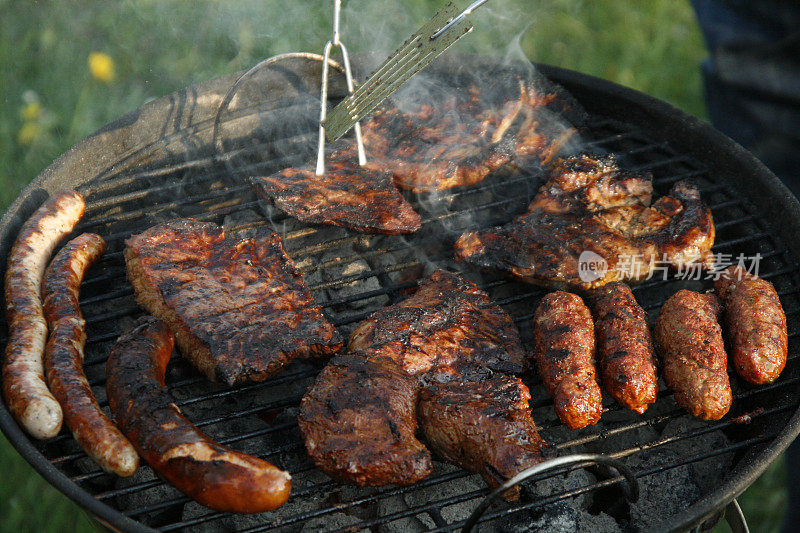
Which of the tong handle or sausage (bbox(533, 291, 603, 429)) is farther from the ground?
the tong handle

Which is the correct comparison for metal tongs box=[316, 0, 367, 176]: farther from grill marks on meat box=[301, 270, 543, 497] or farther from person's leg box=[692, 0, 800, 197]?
person's leg box=[692, 0, 800, 197]

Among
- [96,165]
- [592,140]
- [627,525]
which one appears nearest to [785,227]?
[592,140]

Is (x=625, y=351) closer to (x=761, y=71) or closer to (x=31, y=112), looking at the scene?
(x=761, y=71)

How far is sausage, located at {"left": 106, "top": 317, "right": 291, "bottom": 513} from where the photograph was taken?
2254 millimetres

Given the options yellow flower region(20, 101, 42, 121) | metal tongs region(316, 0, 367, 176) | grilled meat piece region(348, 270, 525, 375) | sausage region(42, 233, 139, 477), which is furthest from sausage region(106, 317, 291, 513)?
yellow flower region(20, 101, 42, 121)

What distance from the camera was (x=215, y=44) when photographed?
671 cm

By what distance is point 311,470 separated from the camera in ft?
9.38

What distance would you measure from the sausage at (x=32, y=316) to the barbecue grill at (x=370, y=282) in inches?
4.9

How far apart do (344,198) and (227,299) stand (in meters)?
0.92

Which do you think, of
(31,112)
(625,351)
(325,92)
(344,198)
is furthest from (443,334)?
(31,112)

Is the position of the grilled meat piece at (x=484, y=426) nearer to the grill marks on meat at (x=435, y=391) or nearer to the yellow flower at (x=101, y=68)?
the grill marks on meat at (x=435, y=391)

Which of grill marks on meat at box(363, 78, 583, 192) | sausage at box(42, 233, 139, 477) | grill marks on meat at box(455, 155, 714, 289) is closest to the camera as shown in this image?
sausage at box(42, 233, 139, 477)

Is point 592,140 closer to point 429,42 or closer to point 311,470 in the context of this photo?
point 429,42

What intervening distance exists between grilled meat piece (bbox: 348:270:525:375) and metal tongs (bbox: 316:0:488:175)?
97 cm
